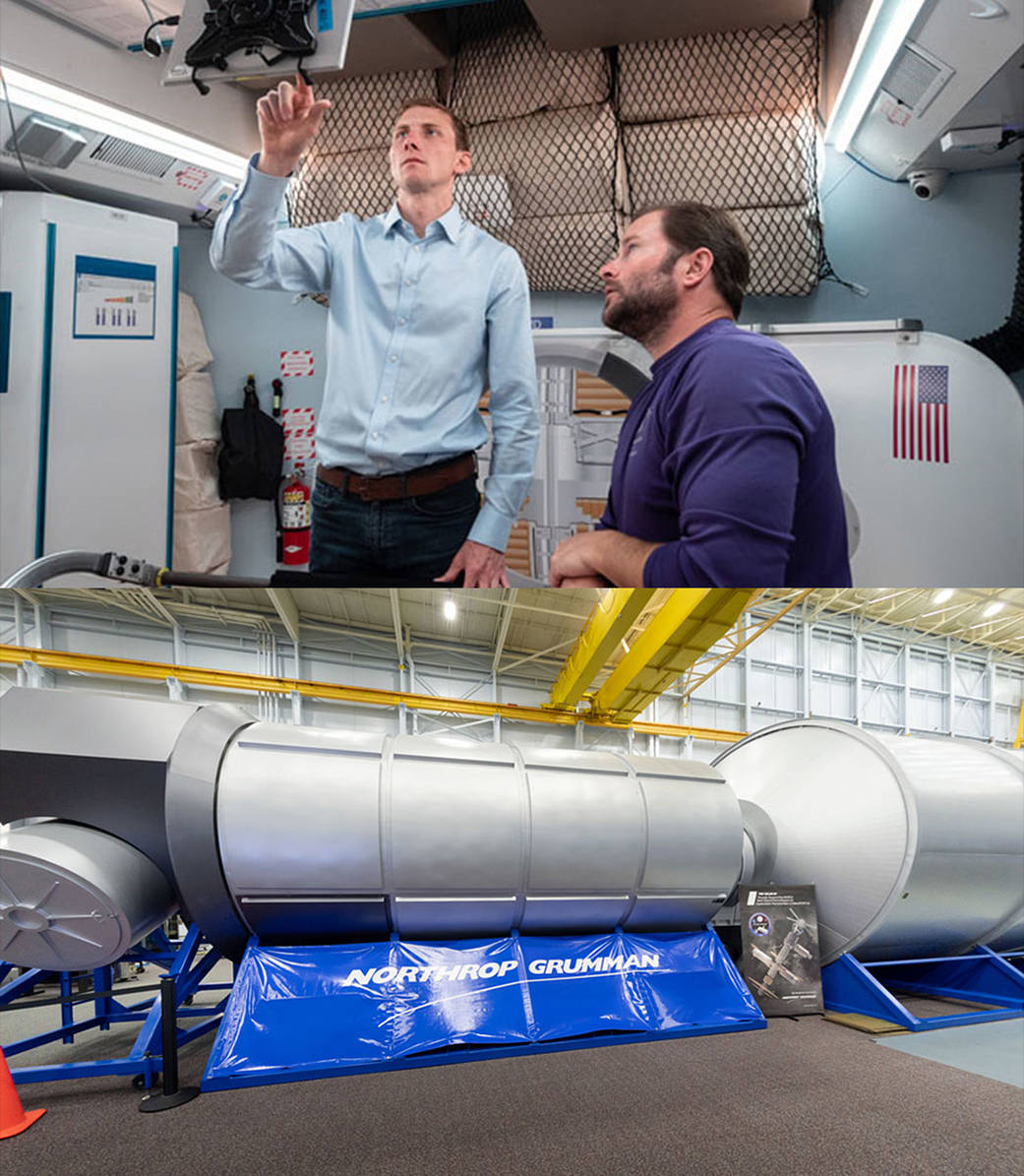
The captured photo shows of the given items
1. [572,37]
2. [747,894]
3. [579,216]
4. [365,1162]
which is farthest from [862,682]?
[365,1162]

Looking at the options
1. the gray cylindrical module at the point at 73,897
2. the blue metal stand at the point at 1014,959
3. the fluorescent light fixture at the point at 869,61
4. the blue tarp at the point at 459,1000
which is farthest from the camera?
the blue metal stand at the point at 1014,959

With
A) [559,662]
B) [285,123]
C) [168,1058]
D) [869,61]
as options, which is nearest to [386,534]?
[559,662]

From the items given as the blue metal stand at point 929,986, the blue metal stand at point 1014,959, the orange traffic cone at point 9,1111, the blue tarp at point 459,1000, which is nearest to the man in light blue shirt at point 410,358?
the blue tarp at point 459,1000

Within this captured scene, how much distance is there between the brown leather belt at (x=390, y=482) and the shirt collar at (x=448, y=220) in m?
0.25

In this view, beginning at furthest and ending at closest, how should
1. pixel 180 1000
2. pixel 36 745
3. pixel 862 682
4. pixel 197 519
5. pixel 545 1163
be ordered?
pixel 180 1000
pixel 545 1163
pixel 862 682
pixel 36 745
pixel 197 519

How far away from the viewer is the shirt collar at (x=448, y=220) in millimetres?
825

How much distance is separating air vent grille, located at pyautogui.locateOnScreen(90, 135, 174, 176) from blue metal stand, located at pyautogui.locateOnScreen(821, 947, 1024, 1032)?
1597mm

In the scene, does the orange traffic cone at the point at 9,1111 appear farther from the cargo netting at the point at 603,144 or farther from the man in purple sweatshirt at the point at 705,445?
the cargo netting at the point at 603,144

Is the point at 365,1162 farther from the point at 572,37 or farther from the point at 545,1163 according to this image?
the point at 572,37

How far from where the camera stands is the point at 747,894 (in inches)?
50.8

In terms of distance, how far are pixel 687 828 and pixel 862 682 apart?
44cm

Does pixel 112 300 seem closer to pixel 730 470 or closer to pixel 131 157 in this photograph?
pixel 131 157

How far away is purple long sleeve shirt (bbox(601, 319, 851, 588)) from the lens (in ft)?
2.49

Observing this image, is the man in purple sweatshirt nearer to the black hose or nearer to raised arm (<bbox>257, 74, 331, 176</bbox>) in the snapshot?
the black hose
